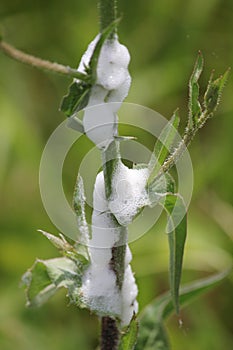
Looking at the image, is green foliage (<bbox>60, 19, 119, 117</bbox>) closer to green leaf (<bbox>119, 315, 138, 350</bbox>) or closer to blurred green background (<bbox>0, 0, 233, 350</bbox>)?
green leaf (<bbox>119, 315, 138, 350</bbox>)

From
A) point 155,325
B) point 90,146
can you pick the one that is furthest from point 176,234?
point 90,146

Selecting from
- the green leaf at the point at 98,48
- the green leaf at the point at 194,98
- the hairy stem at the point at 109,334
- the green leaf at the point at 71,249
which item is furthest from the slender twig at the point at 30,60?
the hairy stem at the point at 109,334

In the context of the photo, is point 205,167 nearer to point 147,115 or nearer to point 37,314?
point 147,115

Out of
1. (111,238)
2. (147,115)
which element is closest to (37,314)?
(147,115)

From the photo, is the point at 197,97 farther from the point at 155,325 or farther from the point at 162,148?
the point at 155,325

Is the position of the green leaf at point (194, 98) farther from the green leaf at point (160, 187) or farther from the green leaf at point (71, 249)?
the green leaf at point (71, 249)
